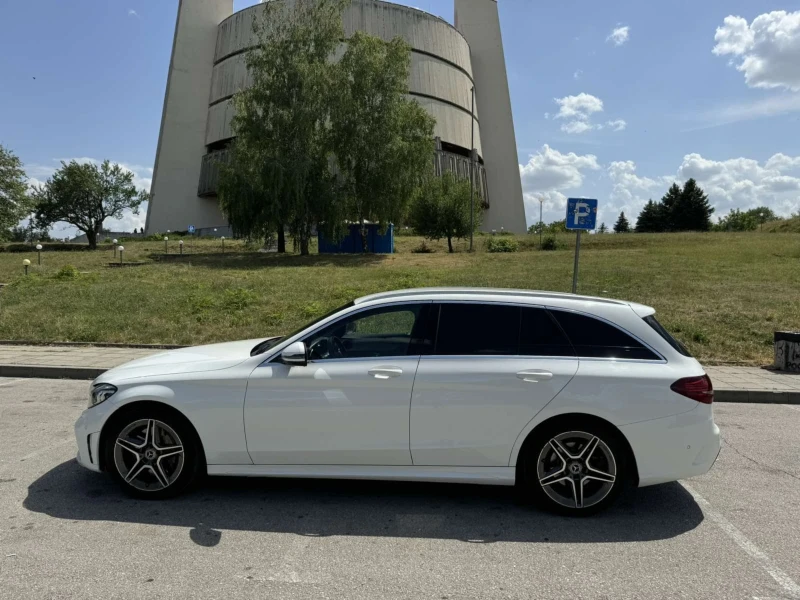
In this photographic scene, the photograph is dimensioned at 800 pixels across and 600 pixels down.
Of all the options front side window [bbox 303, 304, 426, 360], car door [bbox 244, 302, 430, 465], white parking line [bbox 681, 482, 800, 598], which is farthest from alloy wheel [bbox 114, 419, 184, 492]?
white parking line [bbox 681, 482, 800, 598]

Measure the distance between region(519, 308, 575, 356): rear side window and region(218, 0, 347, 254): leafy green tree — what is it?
1114 inches

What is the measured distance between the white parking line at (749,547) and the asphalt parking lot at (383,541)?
0.04 ft

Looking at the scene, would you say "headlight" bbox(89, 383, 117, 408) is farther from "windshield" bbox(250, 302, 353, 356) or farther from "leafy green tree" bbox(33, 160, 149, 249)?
"leafy green tree" bbox(33, 160, 149, 249)

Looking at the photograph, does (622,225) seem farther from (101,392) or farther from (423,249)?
(101,392)

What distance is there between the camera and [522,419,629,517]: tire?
13.1 ft

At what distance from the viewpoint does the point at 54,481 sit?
4617 mm

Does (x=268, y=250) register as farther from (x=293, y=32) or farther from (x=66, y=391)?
(x=66, y=391)

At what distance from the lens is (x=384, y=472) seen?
411 centimetres

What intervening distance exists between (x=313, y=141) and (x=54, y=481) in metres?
30.8

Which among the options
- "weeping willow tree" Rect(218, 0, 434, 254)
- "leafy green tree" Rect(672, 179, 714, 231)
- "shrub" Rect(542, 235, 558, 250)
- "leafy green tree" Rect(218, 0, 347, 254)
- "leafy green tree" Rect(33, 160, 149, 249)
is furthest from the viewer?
"leafy green tree" Rect(672, 179, 714, 231)

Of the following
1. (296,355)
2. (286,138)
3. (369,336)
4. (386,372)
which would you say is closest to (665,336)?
(386,372)

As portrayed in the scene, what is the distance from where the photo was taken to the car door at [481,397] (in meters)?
3.98

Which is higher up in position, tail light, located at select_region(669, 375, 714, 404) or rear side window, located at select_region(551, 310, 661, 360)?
rear side window, located at select_region(551, 310, 661, 360)

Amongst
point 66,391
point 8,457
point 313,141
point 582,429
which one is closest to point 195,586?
point 582,429
